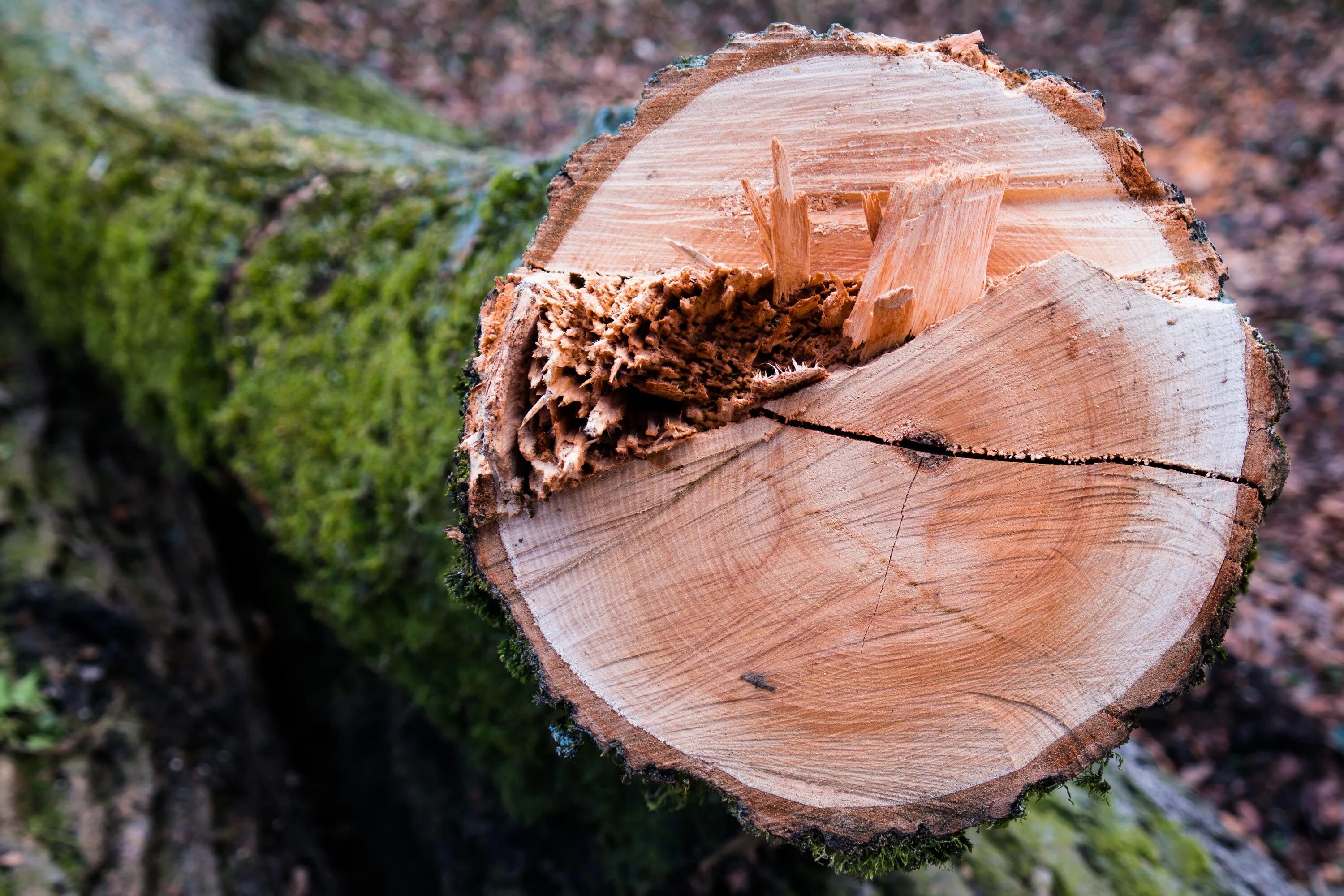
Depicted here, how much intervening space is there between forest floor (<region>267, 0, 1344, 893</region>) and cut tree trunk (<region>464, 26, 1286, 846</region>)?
1.01m

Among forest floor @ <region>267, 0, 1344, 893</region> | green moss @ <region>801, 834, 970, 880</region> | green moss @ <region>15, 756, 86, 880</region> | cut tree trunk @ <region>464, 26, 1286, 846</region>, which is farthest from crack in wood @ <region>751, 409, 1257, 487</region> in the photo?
green moss @ <region>15, 756, 86, 880</region>

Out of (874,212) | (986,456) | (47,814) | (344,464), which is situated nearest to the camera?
(986,456)

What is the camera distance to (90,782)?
84.4 inches

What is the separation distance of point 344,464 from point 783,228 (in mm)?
1431

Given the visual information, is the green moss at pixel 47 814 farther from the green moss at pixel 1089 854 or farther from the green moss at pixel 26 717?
the green moss at pixel 1089 854

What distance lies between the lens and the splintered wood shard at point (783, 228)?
120 cm

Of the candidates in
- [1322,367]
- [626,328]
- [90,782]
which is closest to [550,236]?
[626,328]

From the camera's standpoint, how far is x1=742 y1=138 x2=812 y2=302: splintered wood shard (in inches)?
47.1

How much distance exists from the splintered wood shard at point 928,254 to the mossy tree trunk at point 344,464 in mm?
795

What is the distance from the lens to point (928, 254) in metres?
1.24

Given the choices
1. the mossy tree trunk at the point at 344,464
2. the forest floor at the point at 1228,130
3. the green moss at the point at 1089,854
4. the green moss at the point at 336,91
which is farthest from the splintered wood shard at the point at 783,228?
the green moss at the point at 336,91

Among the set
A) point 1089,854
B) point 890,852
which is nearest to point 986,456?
point 890,852

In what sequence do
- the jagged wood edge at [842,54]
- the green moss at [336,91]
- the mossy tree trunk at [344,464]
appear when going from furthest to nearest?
the green moss at [336,91] < the mossy tree trunk at [344,464] < the jagged wood edge at [842,54]

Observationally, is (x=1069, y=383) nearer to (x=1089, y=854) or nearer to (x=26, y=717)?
(x=1089, y=854)
